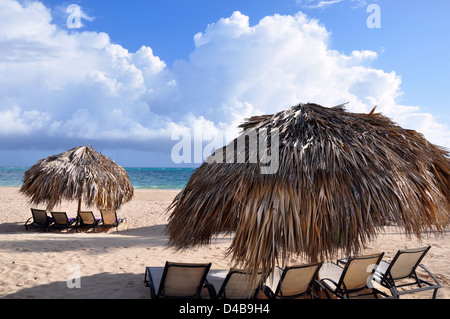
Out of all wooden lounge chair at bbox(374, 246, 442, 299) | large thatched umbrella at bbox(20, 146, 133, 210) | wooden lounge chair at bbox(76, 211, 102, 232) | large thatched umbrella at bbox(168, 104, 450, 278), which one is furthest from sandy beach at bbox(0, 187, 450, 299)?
large thatched umbrella at bbox(20, 146, 133, 210)

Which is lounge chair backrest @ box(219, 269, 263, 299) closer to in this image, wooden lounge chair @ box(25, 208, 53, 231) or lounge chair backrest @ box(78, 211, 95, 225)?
lounge chair backrest @ box(78, 211, 95, 225)

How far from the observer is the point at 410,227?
129 inches

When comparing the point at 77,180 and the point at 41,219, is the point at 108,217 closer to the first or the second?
the point at 77,180

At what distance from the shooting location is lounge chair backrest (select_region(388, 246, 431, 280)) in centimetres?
406

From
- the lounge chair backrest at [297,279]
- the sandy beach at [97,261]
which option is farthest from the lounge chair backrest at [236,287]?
the sandy beach at [97,261]

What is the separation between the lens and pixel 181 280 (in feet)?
12.1

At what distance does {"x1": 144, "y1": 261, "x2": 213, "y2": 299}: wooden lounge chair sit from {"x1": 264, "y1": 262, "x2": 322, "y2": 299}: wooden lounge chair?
31.3 inches

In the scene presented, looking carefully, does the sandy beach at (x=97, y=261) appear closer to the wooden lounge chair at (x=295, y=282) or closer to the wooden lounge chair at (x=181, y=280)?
the wooden lounge chair at (x=181, y=280)

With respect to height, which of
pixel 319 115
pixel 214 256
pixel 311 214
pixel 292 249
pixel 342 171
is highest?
pixel 319 115

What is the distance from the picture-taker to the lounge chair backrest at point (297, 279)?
3602 millimetres
